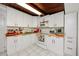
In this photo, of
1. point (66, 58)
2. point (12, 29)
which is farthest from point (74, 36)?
point (12, 29)

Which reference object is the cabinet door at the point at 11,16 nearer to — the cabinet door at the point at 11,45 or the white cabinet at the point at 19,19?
the white cabinet at the point at 19,19

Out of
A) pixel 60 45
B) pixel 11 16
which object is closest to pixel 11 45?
pixel 11 16

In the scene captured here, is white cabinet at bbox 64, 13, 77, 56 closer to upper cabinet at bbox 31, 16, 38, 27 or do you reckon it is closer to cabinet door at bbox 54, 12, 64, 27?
cabinet door at bbox 54, 12, 64, 27

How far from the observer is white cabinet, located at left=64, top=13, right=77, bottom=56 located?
2254mm

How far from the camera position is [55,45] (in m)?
3.09

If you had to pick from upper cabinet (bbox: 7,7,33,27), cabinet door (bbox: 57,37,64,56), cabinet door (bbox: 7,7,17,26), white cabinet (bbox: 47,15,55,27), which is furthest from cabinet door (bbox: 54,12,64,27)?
cabinet door (bbox: 7,7,17,26)

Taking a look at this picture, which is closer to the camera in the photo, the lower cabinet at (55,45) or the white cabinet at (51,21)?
the lower cabinet at (55,45)

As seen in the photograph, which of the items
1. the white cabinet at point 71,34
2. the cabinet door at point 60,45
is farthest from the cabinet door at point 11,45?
the white cabinet at point 71,34

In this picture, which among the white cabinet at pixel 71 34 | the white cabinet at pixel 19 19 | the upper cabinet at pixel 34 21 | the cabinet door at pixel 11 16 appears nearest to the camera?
the white cabinet at pixel 71 34

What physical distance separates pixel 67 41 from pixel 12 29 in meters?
2.41

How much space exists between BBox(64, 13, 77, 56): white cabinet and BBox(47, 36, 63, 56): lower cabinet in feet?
0.78

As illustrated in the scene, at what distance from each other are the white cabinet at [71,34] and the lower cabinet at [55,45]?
236 millimetres

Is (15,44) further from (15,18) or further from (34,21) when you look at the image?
(34,21)

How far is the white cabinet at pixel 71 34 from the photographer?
2.25 meters
